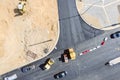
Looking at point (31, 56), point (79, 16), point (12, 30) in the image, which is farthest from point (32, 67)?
point (79, 16)

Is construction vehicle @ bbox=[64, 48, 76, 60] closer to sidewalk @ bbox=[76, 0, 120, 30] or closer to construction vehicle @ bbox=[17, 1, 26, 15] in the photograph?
sidewalk @ bbox=[76, 0, 120, 30]

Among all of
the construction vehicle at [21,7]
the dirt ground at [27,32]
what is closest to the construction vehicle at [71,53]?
the dirt ground at [27,32]

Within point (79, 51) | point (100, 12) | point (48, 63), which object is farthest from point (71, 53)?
point (100, 12)

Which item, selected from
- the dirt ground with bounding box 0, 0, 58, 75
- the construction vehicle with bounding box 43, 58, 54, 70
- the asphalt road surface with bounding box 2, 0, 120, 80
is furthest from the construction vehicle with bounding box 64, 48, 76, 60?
the construction vehicle with bounding box 43, 58, 54, 70

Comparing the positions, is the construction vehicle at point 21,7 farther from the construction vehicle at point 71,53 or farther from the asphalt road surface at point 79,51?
the construction vehicle at point 71,53

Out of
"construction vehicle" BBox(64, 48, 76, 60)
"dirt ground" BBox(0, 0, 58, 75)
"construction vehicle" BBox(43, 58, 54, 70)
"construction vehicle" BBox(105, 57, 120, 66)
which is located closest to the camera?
"construction vehicle" BBox(43, 58, 54, 70)

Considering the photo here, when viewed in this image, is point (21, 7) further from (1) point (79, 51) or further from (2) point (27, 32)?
(1) point (79, 51)

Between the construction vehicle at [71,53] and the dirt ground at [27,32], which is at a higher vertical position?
the dirt ground at [27,32]
